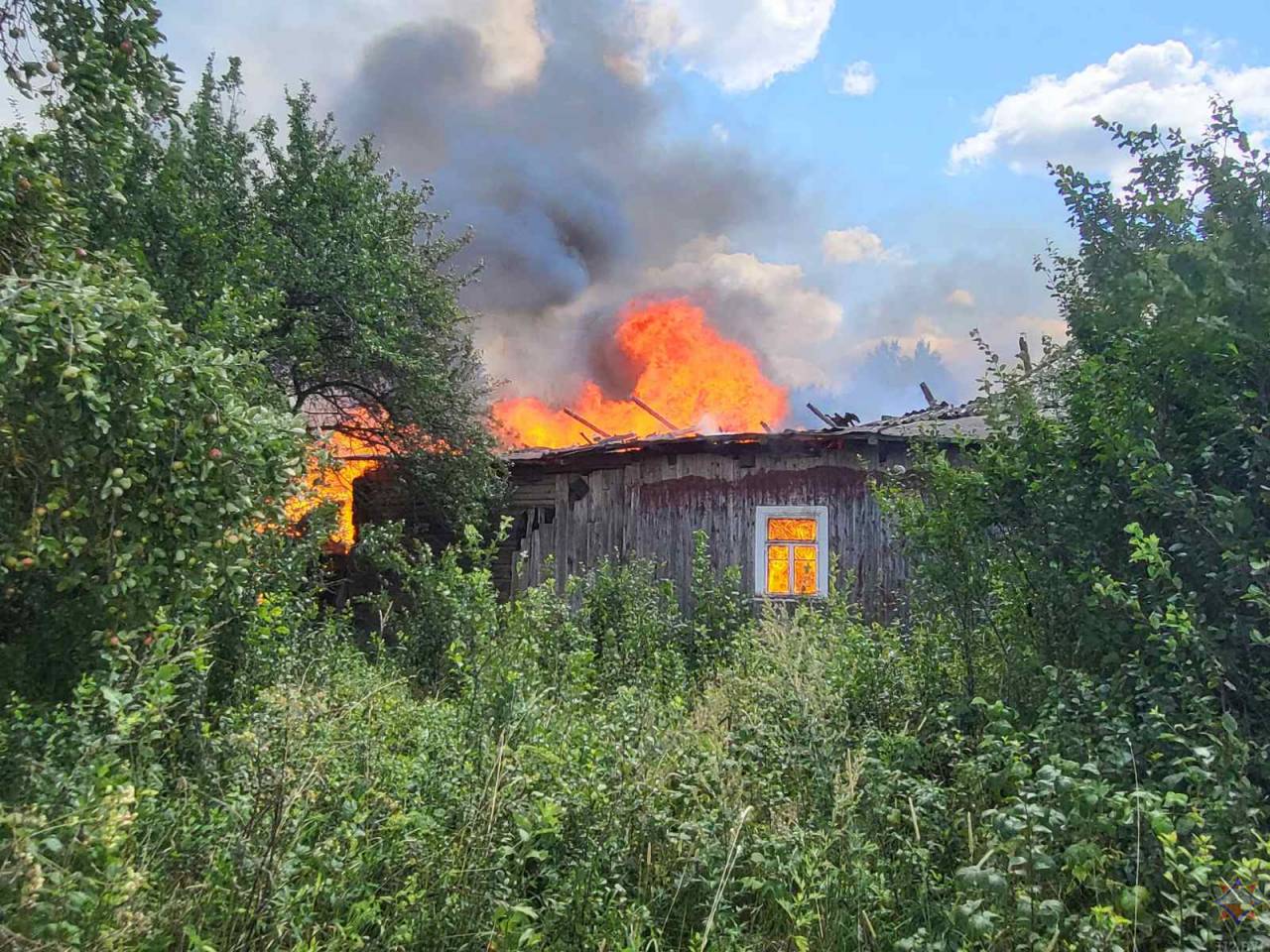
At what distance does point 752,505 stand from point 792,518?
0.61 meters

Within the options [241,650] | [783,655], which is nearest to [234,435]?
[241,650]

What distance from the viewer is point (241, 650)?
18.3 ft

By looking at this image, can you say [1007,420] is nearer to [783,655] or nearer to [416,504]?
[783,655]

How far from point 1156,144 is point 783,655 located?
12.3 ft

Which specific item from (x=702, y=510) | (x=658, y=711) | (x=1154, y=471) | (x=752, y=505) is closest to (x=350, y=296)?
(x=702, y=510)

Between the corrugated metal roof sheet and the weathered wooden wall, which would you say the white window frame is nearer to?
the weathered wooden wall

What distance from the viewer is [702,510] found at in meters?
11.8

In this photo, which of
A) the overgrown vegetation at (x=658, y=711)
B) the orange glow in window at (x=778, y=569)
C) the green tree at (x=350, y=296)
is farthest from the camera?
the orange glow in window at (x=778, y=569)

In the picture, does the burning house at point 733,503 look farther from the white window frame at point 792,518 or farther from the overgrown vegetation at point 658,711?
the overgrown vegetation at point 658,711

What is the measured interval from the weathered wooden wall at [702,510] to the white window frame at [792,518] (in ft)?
0.27

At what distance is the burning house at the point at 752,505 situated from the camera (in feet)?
36.7

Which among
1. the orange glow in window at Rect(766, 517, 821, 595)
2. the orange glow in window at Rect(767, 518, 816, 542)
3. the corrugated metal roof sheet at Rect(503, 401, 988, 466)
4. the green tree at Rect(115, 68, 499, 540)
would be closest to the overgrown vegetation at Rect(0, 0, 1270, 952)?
the corrugated metal roof sheet at Rect(503, 401, 988, 466)

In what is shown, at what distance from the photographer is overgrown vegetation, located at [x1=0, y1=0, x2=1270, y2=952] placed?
9.19 feet

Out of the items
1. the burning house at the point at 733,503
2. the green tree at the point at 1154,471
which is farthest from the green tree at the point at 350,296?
the green tree at the point at 1154,471
